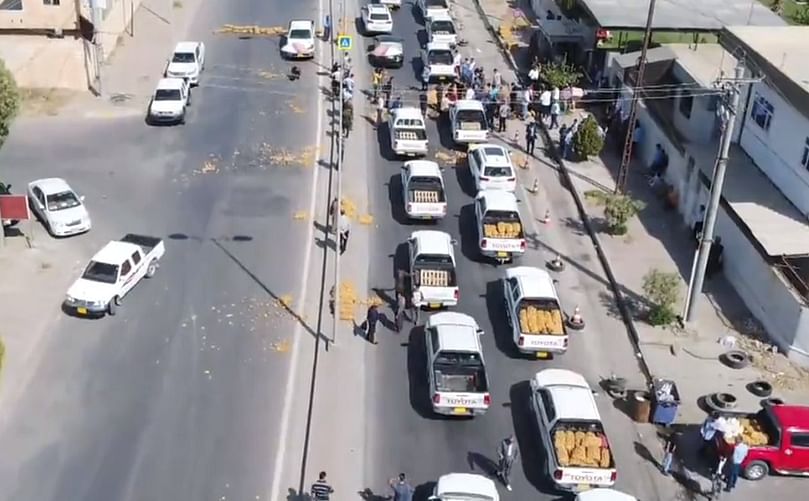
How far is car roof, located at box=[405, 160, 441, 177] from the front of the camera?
4088 centimetres

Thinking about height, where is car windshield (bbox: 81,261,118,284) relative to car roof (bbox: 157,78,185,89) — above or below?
below

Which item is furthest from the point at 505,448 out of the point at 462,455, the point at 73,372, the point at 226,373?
the point at 73,372

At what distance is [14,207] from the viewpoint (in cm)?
3681

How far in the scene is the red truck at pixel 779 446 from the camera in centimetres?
2822

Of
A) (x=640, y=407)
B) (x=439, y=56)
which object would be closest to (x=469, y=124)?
(x=439, y=56)

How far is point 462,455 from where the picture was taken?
2883 cm

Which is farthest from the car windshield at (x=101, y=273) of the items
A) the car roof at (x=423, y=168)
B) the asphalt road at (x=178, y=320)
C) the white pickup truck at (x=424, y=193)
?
the car roof at (x=423, y=168)

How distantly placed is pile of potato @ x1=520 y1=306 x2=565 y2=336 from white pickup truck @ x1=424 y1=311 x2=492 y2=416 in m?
1.82

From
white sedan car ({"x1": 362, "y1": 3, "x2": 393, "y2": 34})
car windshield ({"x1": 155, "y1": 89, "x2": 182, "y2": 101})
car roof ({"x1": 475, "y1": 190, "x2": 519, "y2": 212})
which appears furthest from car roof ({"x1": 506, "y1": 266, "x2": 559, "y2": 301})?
white sedan car ({"x1": 362, "y1": 3, "x2": 393, "y2": 34})

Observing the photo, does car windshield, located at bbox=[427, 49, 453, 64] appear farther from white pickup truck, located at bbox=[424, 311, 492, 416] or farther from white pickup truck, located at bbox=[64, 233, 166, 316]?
white pickup truck, located at bbox=[424, 311, 492, 416]

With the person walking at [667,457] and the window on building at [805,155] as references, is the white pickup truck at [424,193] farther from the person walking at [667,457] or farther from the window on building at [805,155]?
the person walking at [667,457]

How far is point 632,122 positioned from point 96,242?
2035 cm

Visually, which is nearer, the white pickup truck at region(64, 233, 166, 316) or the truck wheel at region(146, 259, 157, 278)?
the white pickup truck at region(64, 233, 166, 316)

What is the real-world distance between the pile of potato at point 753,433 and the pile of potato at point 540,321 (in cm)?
598
